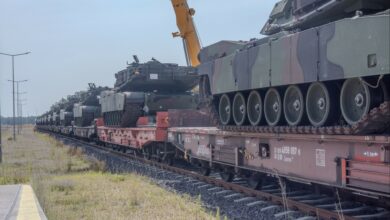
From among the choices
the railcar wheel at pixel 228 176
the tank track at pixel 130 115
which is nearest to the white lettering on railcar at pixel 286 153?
the railcar wheel at pixel 228 176

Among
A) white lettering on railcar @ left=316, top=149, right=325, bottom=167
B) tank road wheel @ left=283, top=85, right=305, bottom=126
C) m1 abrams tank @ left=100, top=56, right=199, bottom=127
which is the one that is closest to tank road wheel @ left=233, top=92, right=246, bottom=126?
tank road wheel @ left=283, top=85, right=305, bottom=126

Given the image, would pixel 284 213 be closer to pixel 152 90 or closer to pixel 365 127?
pixel 365 127

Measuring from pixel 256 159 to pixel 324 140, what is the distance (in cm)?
258

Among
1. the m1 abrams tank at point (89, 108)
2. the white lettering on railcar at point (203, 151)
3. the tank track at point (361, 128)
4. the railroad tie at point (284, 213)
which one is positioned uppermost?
the m1 abrams tank at point (89, 108)

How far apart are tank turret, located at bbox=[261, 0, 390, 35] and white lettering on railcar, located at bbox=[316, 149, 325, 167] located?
199 centimetres

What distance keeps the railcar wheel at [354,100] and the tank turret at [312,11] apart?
1000 mm

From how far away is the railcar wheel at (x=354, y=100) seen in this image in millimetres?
7720

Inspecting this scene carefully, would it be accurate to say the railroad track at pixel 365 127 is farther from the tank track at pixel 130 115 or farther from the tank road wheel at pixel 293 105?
the tank track at pixel 130 115

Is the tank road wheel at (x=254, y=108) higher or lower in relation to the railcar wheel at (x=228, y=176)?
higher

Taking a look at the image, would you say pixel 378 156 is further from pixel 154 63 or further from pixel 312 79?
pixel 154 63

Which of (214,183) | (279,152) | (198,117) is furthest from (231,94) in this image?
(198,117)

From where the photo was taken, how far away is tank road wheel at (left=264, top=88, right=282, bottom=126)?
10172 millimetres

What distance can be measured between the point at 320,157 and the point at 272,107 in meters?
2.47

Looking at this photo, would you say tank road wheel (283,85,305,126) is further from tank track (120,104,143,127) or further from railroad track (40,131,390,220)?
tank track (120,104,143,127)
